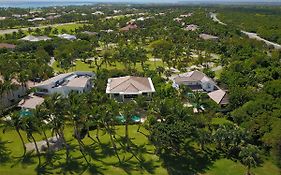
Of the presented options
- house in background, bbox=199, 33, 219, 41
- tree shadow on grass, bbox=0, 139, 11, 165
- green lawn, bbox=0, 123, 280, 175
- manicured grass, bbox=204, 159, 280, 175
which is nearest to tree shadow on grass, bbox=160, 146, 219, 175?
green lawn, bbox=0, 123, 280, 175

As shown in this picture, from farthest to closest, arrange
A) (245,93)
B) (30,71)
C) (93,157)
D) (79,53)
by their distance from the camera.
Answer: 1. (79,53)
2. (30,71)
3. (245,93)
4. (93,157)

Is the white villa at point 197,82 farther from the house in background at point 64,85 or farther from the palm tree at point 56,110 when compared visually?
the palm tree at point 56,110

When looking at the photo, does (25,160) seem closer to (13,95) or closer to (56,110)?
(56,110)

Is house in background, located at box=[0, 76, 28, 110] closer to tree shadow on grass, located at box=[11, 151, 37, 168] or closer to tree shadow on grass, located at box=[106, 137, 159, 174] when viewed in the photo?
tree shadow on grass, located at box=[11, 151, 37, 168]

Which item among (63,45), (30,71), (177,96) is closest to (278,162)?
(177,96)

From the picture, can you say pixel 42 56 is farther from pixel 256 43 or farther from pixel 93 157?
pixel 256 43

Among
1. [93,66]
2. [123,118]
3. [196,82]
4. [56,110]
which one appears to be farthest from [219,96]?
[93,66]
